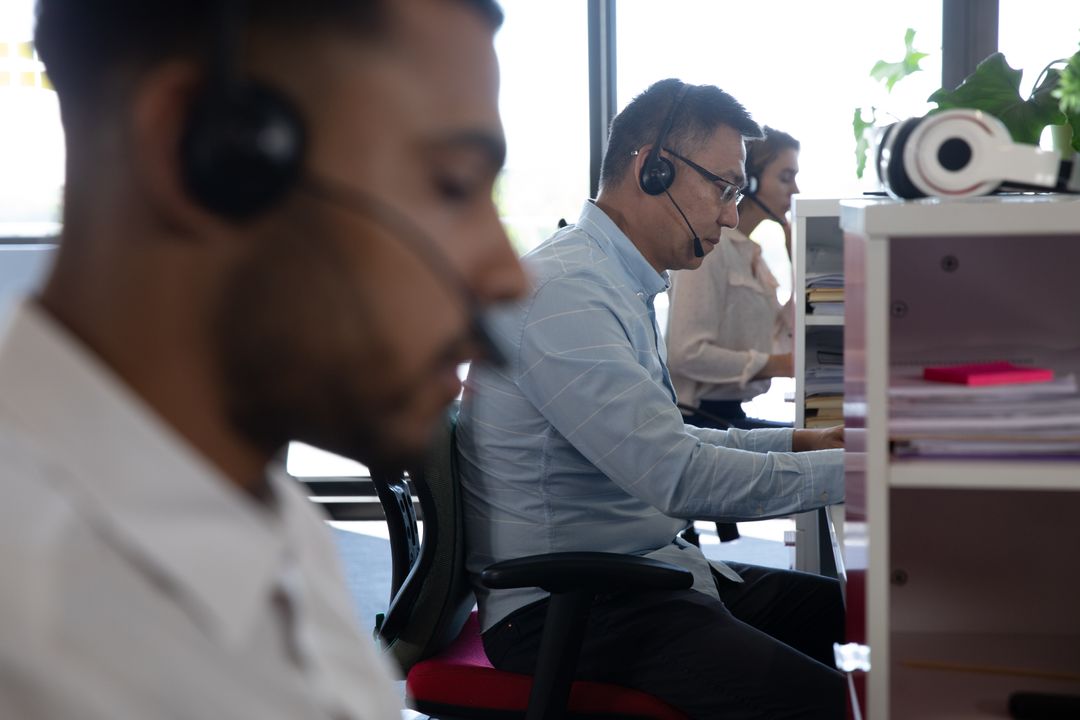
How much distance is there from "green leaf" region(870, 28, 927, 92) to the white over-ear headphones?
145 centimetres

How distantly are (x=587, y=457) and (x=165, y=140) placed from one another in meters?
1.21

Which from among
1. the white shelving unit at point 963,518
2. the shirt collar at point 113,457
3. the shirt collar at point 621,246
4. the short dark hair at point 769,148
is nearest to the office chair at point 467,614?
the white shelving unit at point 963,518

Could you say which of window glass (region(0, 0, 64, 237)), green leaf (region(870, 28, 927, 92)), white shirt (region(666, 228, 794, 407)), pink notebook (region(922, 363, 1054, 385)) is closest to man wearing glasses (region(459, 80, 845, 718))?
pink notebook (region(922, 363, 1054, 385))

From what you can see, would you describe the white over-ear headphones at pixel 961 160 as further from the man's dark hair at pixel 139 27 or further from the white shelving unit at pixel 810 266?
the white shelving unit at pixel 810 266

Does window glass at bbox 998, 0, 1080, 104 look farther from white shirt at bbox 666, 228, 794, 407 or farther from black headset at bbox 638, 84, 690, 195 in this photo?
black headset at bbox 638, 84, 690, 195

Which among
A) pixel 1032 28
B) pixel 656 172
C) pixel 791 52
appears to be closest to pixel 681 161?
pixel 656 172

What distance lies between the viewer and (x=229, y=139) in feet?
1.41

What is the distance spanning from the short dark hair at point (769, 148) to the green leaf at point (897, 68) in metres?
0.93

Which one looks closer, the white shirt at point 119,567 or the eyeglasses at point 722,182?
the white shirt at point 119,567

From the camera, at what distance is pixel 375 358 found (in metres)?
0.46

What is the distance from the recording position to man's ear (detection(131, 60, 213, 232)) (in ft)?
1.42

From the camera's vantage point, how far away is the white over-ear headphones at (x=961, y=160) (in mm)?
938

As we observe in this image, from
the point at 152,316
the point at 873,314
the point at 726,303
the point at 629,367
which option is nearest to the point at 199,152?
the point at 152,316

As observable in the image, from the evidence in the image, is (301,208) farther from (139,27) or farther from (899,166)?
A: (899,166)
